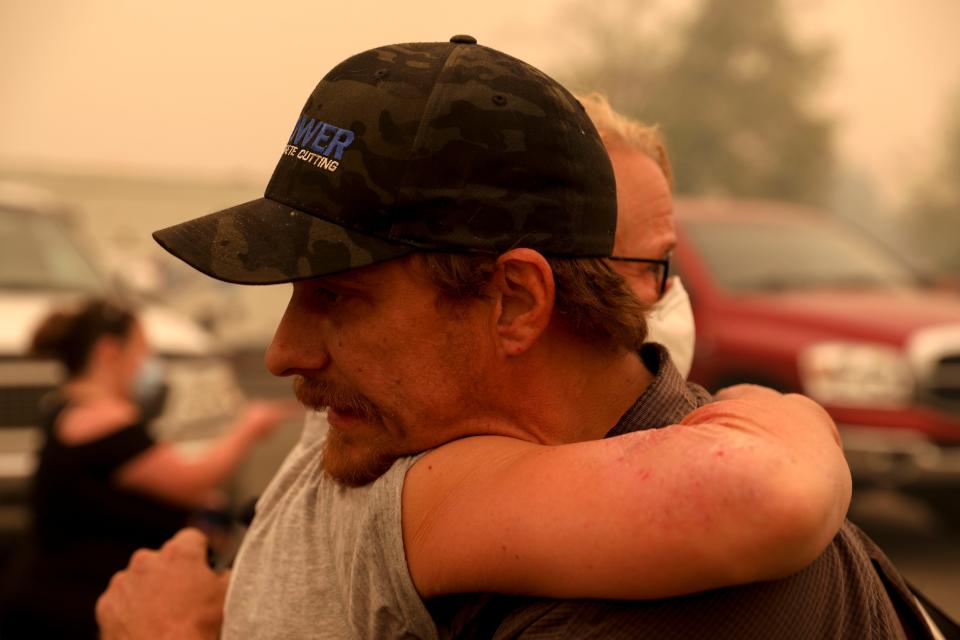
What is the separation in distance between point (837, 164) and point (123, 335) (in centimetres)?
4277

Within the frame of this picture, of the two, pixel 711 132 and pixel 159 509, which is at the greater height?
pixel 159 509

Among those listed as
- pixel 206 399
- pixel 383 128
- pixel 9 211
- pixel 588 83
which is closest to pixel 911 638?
pixel 383 128

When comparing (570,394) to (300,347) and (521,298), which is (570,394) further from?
(300,347)

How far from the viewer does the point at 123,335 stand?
17.0 ft

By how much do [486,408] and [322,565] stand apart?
0.28 m

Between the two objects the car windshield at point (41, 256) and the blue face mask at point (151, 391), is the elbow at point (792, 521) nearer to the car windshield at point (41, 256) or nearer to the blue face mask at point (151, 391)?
the blue face mask at point (151, 391)

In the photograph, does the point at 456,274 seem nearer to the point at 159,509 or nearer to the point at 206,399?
the point at 159,509

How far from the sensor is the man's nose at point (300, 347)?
1.70 metres

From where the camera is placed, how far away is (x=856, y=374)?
7109mm

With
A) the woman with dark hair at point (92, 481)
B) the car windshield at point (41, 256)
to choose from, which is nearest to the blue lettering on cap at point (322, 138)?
the woman with dark hair at point (92, 481)

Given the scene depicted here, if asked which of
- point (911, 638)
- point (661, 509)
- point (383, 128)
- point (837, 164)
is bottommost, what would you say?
point (837, 164)

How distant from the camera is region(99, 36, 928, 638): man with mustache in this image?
4.62 feet

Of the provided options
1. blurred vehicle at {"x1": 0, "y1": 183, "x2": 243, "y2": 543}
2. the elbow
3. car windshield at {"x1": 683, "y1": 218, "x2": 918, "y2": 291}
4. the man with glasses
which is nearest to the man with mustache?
the elbow

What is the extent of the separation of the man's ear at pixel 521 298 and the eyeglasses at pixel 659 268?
0.86m
